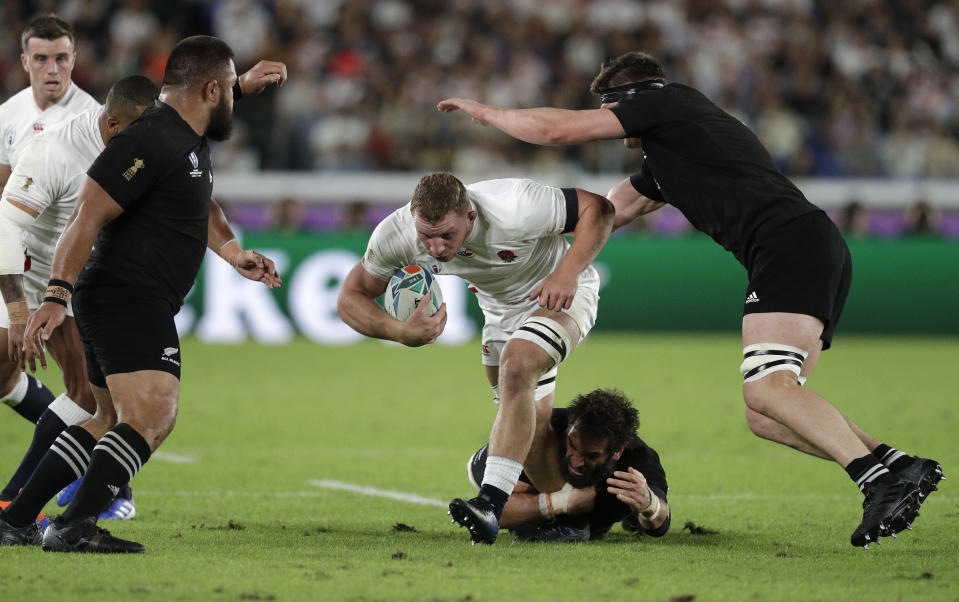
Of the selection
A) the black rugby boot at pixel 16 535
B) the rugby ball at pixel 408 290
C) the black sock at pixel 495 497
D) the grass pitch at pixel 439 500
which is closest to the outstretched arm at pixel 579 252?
the rugby ball at pixel 408 290

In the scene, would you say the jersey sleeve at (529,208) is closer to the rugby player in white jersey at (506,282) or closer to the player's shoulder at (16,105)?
the rugby player in white jersey at (506,282)

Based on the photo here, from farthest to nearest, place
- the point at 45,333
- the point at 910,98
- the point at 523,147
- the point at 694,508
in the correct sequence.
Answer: the point at 910,98, the point at 523,147, the point at 694,508, the point at 45,333

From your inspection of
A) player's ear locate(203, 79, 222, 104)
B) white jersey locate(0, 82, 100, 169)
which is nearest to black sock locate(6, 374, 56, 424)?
white jersey locate(0, 82, 100, 169)

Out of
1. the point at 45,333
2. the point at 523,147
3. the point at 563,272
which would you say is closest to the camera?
the point at 45,333

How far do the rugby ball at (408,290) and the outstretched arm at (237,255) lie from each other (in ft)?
1.84

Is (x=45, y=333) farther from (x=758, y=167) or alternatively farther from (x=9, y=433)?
(x=9, y=433)

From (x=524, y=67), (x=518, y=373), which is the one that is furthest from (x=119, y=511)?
(x=524, y=67)

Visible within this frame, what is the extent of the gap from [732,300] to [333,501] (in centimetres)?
1163

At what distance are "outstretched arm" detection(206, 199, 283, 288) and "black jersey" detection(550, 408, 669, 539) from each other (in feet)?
5.40

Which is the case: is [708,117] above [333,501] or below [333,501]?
above

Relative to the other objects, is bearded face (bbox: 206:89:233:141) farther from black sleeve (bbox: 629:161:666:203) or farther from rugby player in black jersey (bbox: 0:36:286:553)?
black sleeve (bbox: 629:161:666:203)

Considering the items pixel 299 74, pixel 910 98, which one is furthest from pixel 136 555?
pixel 910 98

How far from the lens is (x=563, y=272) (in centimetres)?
620

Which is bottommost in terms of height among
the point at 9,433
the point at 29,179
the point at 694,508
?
the point at 9,433
